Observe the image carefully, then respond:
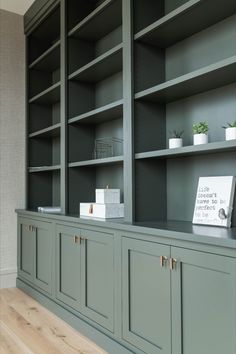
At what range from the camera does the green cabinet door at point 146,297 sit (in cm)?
184

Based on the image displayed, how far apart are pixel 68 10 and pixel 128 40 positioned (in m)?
1.13

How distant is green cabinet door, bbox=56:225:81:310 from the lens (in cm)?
267

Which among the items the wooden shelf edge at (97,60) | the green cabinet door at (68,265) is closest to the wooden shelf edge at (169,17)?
the wooden shelf edge at (97,60)

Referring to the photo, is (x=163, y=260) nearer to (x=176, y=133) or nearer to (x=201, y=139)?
(x=201, y=139)

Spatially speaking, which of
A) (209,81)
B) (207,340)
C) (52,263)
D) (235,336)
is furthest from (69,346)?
(209,81)

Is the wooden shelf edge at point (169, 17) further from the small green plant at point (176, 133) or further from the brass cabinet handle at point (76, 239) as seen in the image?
the brass cabinet handle at point (76, 239)

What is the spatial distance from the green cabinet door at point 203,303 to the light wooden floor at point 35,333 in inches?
32.4

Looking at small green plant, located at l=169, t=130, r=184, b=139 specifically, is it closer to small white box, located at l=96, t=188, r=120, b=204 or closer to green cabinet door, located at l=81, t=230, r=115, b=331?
small white box, located at l=96, t=188, r=120, b=204

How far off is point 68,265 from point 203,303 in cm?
142

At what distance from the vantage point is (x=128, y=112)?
234cm

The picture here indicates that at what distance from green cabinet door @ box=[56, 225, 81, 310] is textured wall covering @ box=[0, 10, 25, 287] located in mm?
1075

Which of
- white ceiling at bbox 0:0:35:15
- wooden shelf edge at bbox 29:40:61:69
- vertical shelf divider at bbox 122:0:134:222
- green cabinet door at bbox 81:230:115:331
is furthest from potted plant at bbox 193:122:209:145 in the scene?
white ceiling at bbox 0:0:35:15

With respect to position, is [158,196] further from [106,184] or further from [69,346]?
[69,346]

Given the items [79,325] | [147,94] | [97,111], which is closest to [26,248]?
[79,325]
